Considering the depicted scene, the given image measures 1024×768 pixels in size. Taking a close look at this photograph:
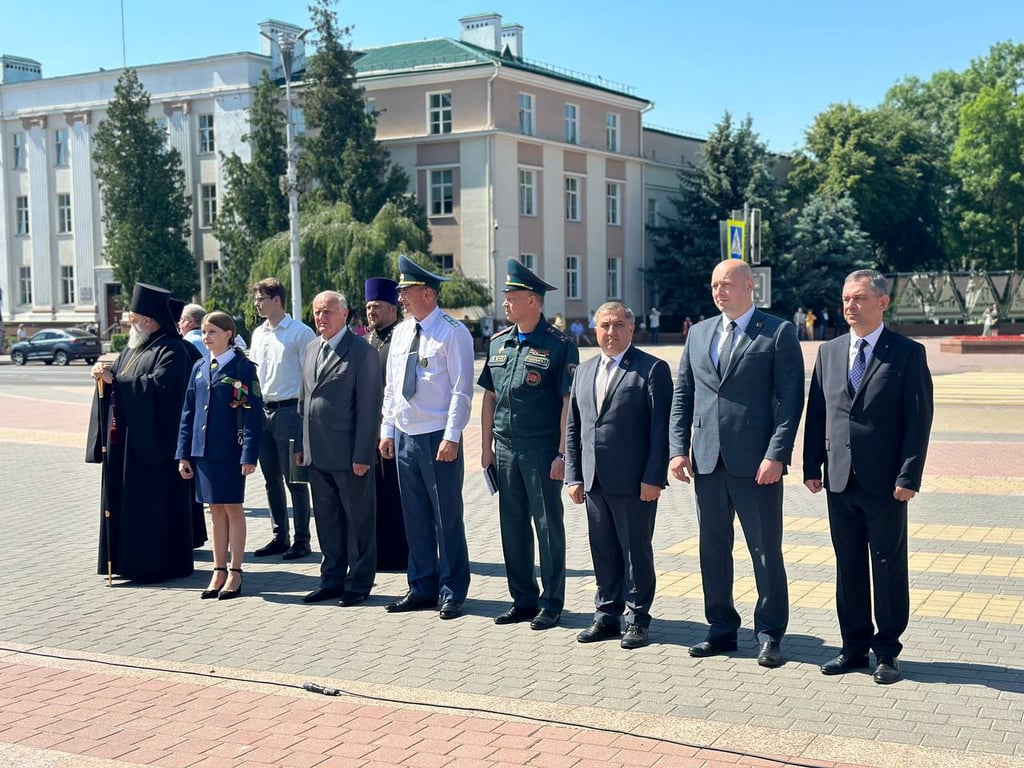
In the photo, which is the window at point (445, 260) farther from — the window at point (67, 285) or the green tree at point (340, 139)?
the window at point (67, 285)

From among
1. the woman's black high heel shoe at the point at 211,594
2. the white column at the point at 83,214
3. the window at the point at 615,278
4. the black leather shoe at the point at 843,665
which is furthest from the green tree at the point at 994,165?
the black leather shoe at the point at 843,665

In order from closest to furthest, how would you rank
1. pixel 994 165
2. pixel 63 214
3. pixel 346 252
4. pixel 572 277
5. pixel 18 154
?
pixel 346 252 < pixel 572 277 < pixel 63 214 < pixel 18 154 < pixel 994 165

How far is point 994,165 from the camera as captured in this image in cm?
6425

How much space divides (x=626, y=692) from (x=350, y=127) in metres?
43.7

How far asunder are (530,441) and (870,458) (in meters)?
1.96

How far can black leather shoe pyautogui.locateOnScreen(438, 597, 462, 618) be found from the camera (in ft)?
22.8

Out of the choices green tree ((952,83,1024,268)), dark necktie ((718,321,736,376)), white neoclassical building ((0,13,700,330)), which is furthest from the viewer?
green tree ((952,83,1024,268))

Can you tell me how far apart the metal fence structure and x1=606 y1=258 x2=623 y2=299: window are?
1229 cm

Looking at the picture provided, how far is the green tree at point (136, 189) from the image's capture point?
5188cm

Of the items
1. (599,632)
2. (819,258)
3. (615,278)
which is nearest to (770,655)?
(599,632)

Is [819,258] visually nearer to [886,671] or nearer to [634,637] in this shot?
[634,637]

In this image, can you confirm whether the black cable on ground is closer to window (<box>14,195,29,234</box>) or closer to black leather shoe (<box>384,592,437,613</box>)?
black leather shoe (<box>384,592,437,613</box>)

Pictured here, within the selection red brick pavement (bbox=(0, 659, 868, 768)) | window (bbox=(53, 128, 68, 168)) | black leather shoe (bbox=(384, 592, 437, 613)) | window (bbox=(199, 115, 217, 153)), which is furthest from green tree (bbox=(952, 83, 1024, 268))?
red brick pavement (bbox=(0, 659, 868, 768))

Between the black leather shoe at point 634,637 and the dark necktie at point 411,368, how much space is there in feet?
6.46
